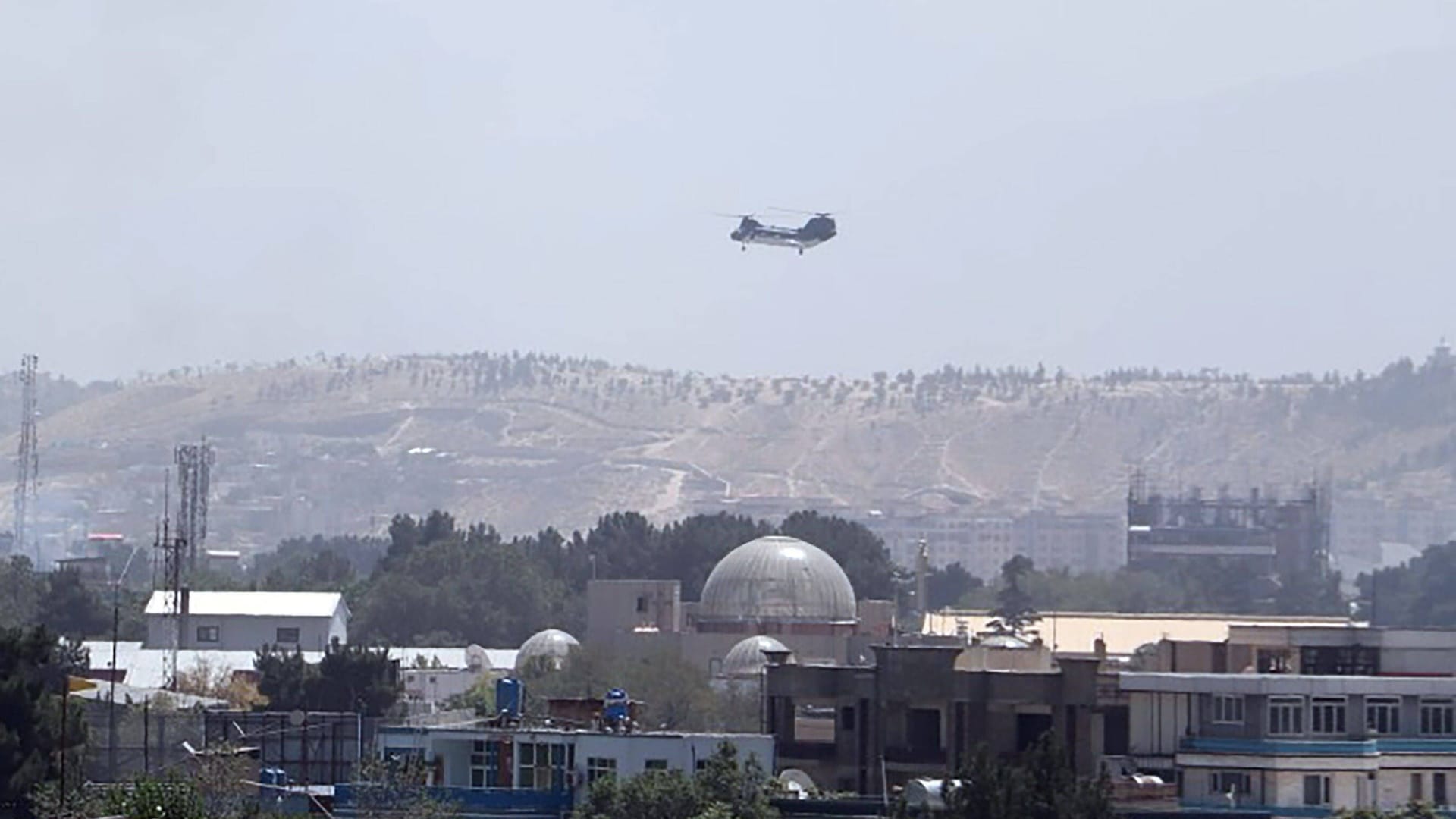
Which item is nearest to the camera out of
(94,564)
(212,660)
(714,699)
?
(714,699)

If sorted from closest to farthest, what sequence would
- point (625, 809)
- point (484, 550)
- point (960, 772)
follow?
point (960, 772)
point (625, 809)
point (484, 550)

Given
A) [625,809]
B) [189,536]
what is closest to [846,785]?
[625,809]

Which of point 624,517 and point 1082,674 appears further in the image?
point 624,517

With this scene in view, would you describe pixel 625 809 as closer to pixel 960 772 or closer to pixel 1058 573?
pixel 960 772

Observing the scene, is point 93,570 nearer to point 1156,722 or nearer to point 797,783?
point 797,783

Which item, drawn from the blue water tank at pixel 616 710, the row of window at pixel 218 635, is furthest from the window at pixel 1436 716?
the row of window at pixel 218 635

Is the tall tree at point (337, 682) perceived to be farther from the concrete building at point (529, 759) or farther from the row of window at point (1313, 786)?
the row of window at point (1313, 786)
